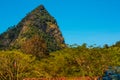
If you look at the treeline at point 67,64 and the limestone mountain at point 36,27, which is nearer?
the treeline at point 67,64

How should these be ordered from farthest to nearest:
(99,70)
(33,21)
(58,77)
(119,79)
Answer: (33,21)
(58,77)
(99,70)
(119,79)

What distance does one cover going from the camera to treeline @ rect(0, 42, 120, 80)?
30156 mm

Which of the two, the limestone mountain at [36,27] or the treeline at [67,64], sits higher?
the limestone mountain at [36,27]

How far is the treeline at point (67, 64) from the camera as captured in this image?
30156 mm

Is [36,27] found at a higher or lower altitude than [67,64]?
higher

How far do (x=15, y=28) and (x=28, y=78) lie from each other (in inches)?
3846

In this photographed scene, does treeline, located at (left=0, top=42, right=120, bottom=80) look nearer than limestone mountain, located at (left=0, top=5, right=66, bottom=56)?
Yes

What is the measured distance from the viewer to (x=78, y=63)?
A: 30.4m

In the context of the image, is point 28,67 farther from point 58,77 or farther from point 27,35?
point 27,35

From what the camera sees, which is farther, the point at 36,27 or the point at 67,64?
the point at 36,27

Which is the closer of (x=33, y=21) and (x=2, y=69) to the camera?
(x=2, y=69)

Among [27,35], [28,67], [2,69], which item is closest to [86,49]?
[28,67]

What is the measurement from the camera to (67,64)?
31.4m

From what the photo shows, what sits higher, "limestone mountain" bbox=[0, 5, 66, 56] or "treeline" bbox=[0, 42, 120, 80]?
"limestone mountain" bbox=[0, 5, 66, 56]
